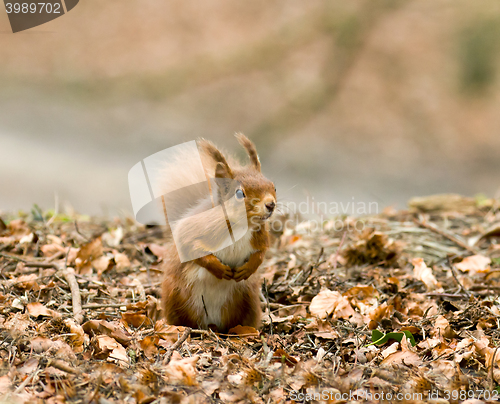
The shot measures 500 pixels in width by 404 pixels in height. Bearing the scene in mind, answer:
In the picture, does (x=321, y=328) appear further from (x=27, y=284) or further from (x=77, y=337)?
(x=27, y=284)

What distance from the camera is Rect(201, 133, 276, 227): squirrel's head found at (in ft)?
6.27

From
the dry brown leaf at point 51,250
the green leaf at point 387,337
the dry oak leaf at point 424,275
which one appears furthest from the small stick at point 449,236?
the dry brown leaf at point 51,250

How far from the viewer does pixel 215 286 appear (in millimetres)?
2070

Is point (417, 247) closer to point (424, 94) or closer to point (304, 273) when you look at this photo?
point (304, 273)

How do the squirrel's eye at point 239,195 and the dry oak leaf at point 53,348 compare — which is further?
the squirrel's eye at point 239,195

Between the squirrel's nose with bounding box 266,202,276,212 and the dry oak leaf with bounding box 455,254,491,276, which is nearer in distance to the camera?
the squirrel's nose with bounding box 266,202,276,212

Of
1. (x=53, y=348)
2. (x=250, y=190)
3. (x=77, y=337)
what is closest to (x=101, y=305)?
(x=77, y=337)

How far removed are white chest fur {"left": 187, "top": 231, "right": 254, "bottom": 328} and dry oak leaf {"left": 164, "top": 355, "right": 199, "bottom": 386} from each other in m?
0.43

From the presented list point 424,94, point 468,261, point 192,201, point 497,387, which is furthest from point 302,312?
point 424,94

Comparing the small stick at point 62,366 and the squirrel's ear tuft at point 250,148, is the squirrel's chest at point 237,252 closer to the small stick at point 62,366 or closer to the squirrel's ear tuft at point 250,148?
the squirrel's ear tuft at point 250,148

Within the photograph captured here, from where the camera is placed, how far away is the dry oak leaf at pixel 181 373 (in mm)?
1535

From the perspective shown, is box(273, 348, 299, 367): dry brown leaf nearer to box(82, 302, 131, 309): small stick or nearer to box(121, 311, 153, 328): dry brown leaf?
box(121, 311, 153, 328): dry brown leaf

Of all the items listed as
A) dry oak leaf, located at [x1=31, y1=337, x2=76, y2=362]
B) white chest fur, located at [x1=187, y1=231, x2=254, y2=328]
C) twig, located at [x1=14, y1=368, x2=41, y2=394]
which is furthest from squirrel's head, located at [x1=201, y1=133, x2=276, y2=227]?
twig, located at [x1=14, y1=368, x2=41, y2=394]

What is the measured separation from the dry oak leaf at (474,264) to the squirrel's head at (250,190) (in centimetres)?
141
